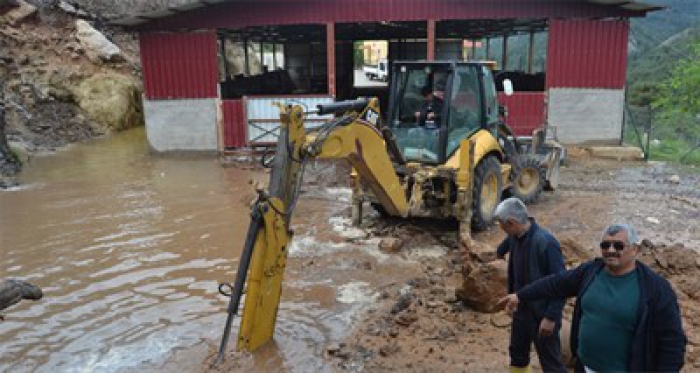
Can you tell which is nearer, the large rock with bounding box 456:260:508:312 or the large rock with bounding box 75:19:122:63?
the large rock with bounding box 456:260:508:312

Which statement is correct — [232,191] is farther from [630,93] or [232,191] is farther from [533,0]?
[630,93]

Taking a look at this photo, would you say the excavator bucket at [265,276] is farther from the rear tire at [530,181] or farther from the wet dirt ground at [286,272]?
the rear tire at [530,181]

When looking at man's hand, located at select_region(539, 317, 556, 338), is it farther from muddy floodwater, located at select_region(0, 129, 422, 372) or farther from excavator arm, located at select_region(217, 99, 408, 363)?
excavator arm, located at select_region(217, 99, 408, 363)

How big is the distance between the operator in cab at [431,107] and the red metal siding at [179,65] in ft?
29.7

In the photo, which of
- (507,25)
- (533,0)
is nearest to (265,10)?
(533,0)

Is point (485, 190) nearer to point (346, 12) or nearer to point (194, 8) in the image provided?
point (346, 12)

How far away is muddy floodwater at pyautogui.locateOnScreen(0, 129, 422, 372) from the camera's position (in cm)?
540

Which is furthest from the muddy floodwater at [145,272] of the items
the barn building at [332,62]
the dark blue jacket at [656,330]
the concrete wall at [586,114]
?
the concrete wall at [586,114]

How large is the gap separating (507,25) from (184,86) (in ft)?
35.3

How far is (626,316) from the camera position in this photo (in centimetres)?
298

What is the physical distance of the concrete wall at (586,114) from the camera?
15.6 meters

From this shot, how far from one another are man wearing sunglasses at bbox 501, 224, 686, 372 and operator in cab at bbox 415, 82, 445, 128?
5198mm

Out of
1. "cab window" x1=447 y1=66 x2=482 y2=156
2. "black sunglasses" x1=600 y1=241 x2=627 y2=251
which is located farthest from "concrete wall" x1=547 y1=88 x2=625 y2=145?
"black sunglasses" x1=600 y1=241 x2=627 y2=251

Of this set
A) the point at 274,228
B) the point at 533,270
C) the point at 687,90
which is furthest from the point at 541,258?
the point at 687,90
